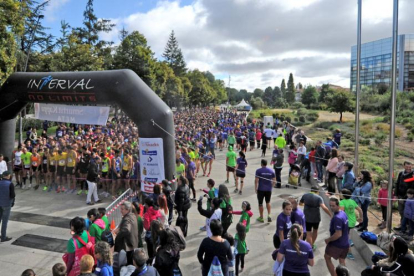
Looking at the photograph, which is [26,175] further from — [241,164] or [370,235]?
[370,235]

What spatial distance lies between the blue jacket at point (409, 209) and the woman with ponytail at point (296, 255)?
12.2 ft

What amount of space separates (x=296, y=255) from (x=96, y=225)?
3015 mm

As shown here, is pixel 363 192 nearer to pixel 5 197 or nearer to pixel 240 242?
pixel 240 242

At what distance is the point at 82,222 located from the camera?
→ 4551mm

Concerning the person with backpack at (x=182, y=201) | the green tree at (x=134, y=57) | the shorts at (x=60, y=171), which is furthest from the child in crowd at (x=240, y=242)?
the green tree at (x=134, y=57)

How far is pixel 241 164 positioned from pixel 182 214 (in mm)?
3779

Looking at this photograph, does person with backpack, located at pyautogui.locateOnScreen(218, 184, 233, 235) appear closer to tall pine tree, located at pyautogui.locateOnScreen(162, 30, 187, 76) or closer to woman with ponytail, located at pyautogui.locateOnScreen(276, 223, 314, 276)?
woman with ponytail, located at pyautogui.locateOnScreen(276, 223, 314, 276)

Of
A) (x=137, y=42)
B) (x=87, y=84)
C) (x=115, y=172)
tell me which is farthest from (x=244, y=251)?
(x=137, y=42)

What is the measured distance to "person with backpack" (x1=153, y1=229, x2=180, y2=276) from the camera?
412cm

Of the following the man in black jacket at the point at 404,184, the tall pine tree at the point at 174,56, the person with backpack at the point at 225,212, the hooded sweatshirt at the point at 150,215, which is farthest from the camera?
A: the tall pine tree at the point at 174,56

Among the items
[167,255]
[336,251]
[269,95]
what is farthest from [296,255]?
[269,95]

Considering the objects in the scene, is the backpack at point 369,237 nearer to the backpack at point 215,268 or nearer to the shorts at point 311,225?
the shorts at point 311,225

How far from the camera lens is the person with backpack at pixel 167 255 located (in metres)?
4.12

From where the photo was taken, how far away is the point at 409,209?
265 inches
